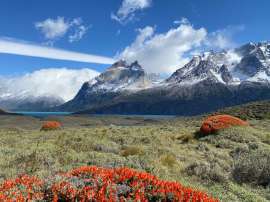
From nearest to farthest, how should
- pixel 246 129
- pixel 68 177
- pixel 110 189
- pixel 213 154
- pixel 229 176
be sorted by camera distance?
pixel 110 189 → pixel 68 177 → pixel 229 176 → pixel 213 154 → pixel 246 129

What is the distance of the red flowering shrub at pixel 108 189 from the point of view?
22.7 ft

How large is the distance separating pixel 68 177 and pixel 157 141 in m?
14.4

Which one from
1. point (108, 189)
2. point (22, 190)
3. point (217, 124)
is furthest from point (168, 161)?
point (217, 124)

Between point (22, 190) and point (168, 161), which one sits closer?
point (22, 190)

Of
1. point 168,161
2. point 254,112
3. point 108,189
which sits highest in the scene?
point 254,112

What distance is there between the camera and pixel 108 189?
7309 mm

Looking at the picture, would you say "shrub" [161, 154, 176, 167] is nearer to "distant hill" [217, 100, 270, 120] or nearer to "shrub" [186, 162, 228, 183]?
"shrub" [186, 162, 228, 183]

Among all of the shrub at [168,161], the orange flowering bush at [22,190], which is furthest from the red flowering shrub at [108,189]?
the shrub at [168,161]

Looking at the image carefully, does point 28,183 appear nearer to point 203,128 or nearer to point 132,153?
point 132,153

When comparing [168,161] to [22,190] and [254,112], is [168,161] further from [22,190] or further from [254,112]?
[254,112]

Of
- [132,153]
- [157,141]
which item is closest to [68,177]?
[132,153]

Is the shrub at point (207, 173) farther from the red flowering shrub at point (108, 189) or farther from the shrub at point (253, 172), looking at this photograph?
the red flowering shrub at point (108, 189)

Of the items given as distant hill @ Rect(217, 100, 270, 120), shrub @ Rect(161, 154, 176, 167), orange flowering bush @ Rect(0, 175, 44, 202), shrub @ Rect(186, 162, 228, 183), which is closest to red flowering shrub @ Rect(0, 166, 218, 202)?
orange flowering bush @ Rect(0, 175, 44, 202)

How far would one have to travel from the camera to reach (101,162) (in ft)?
41.7
